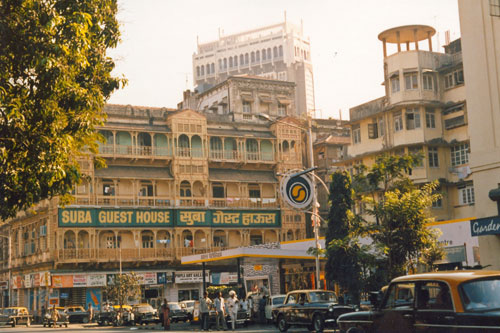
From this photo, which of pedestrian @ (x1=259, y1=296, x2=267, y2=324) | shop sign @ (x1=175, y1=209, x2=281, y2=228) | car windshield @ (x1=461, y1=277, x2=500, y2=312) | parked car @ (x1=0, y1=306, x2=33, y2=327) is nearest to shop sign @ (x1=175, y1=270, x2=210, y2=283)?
shop sign @ (x1=175, y1=209, x2=281, y2=228)

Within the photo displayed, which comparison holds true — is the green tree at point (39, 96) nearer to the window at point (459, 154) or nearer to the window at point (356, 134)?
the window at point (459, 154)

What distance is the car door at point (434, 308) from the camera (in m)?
11.7

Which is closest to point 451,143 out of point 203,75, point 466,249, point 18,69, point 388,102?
point 388,102

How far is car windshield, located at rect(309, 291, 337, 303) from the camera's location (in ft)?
92.2

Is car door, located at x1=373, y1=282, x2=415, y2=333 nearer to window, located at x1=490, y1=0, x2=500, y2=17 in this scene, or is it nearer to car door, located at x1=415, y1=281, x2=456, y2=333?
car door, located at x1=415, y1=281, x2=456, y2=333

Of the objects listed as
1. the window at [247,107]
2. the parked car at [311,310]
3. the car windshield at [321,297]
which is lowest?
the parked car at [311,310]

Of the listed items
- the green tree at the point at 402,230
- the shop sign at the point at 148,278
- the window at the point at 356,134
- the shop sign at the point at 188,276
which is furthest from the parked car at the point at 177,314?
the green tree at the point at 402,230

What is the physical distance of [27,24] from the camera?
15.2 meters

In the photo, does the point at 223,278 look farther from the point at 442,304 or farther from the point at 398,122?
the point at 442,304

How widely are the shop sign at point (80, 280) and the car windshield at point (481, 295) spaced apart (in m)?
55.0

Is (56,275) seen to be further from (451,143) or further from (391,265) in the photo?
(391,265)

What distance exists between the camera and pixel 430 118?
5497cm

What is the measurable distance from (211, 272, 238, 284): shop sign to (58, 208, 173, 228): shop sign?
684 cm

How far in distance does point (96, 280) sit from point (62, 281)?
2941 mm
